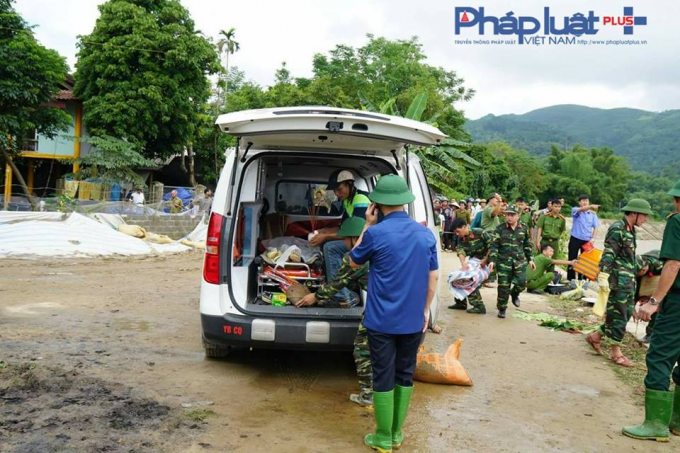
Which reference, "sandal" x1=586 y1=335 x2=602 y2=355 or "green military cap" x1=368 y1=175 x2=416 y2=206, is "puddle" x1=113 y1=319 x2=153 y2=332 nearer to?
"green military cap" x1=368 y1=175 x2=416 y2=206

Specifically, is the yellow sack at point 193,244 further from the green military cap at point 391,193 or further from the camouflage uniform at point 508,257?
the green military cap at point 391,193

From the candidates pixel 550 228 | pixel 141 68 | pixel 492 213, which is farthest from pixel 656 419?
pixel 141 68

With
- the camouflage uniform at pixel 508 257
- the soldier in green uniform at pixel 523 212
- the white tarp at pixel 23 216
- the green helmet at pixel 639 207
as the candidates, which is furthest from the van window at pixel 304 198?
the white tarp at pixel 23 216

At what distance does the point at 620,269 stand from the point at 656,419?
2.12 m

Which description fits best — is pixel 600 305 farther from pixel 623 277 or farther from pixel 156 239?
pixel 156 239

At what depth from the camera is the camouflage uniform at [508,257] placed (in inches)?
345

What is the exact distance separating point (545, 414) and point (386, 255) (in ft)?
6.67

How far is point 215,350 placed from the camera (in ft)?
18.8

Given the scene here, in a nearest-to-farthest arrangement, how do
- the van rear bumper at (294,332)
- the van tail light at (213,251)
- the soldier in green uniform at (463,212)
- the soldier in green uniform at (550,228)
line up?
the van rear bumper at (294,332)
the van tail light at (213,251)
the soldier in green uniform at (550,228)
the soldier in green uniform at (463,212)

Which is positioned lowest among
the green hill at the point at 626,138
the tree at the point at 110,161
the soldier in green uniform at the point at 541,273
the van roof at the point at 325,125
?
the soldier in green uniform at the point at 541,273

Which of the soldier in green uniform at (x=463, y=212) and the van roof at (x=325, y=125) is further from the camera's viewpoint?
the soldier in green uniform at (x=463, y=212)

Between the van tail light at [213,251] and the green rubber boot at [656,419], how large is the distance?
10.9 ft

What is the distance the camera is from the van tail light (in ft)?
17.0

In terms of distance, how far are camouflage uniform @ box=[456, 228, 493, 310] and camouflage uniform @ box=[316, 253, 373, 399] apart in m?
3.93
